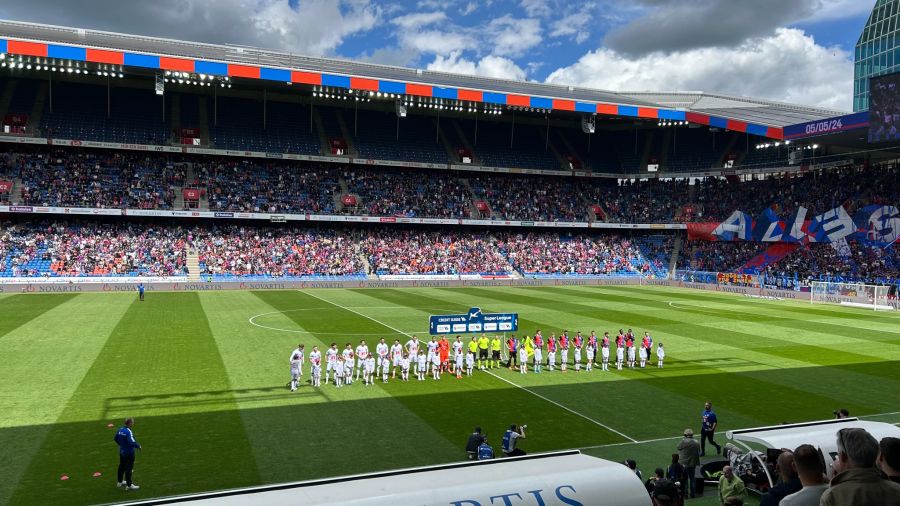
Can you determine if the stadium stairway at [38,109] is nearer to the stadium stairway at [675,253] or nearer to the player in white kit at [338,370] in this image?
the player in white kit at [338,370]

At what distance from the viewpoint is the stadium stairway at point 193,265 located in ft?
165

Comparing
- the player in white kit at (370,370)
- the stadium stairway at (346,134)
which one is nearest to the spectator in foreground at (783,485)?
the player in white kit at (370,370)

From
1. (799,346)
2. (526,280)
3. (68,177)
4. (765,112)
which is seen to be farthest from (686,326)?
(68,177)

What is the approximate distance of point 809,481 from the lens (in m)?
4.47

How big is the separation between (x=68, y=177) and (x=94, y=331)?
32620mm

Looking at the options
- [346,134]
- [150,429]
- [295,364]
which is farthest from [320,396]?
[346,134]

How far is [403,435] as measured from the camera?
15.1m

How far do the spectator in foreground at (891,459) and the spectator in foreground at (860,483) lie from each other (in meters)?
0.20

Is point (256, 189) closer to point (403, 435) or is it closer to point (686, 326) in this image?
point (686, 326)

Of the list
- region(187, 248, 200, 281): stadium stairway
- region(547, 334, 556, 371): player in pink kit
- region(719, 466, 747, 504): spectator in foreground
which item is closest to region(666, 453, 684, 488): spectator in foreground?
region(719, 466, 747, 504): spectator in foreground

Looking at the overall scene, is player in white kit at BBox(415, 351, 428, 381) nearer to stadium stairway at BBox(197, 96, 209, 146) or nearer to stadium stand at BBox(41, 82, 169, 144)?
stadium stairway at BBox(197, 96, 209, 146)

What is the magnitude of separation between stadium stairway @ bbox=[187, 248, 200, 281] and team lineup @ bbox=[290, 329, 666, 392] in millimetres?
30943

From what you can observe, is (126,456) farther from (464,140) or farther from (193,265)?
(464,140)

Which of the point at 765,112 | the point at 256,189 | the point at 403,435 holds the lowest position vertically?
the point at 403,435
